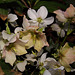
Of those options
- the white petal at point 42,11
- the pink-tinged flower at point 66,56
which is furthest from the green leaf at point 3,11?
the pink-tinged flower at point 66,56

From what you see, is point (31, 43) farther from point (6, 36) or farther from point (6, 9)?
point (6, 9)

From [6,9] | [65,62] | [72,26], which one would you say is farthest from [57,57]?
[6,9]

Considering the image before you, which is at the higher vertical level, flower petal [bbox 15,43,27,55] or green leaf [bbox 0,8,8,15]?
green leaf [bbox 0,8,8,15]

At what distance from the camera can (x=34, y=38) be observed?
60 centimetres

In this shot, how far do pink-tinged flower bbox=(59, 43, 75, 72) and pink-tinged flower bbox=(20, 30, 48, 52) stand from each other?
0.29 ft

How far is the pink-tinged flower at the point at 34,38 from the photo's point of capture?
Result: 580mm

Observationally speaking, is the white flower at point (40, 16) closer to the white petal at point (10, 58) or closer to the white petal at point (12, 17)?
the white petal at point (12, 17)

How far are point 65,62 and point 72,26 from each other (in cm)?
18

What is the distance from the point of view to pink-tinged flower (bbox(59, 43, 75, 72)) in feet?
2.04

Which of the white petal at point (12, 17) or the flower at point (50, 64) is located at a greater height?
the white petal at point (12, 17)

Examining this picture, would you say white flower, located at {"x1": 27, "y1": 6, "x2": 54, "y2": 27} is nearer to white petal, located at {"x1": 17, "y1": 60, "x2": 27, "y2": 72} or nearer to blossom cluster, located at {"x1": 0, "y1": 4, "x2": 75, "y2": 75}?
blossom cluster, located at {"x1": 0, "y1": 4, "x2": 75, "y2": 75}

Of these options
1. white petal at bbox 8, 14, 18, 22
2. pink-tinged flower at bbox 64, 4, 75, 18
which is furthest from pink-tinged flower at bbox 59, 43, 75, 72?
white petal at bbox 8, 14, 18, 22

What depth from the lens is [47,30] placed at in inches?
31.2

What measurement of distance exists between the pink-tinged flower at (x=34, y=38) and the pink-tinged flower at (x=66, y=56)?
3.4 inches
